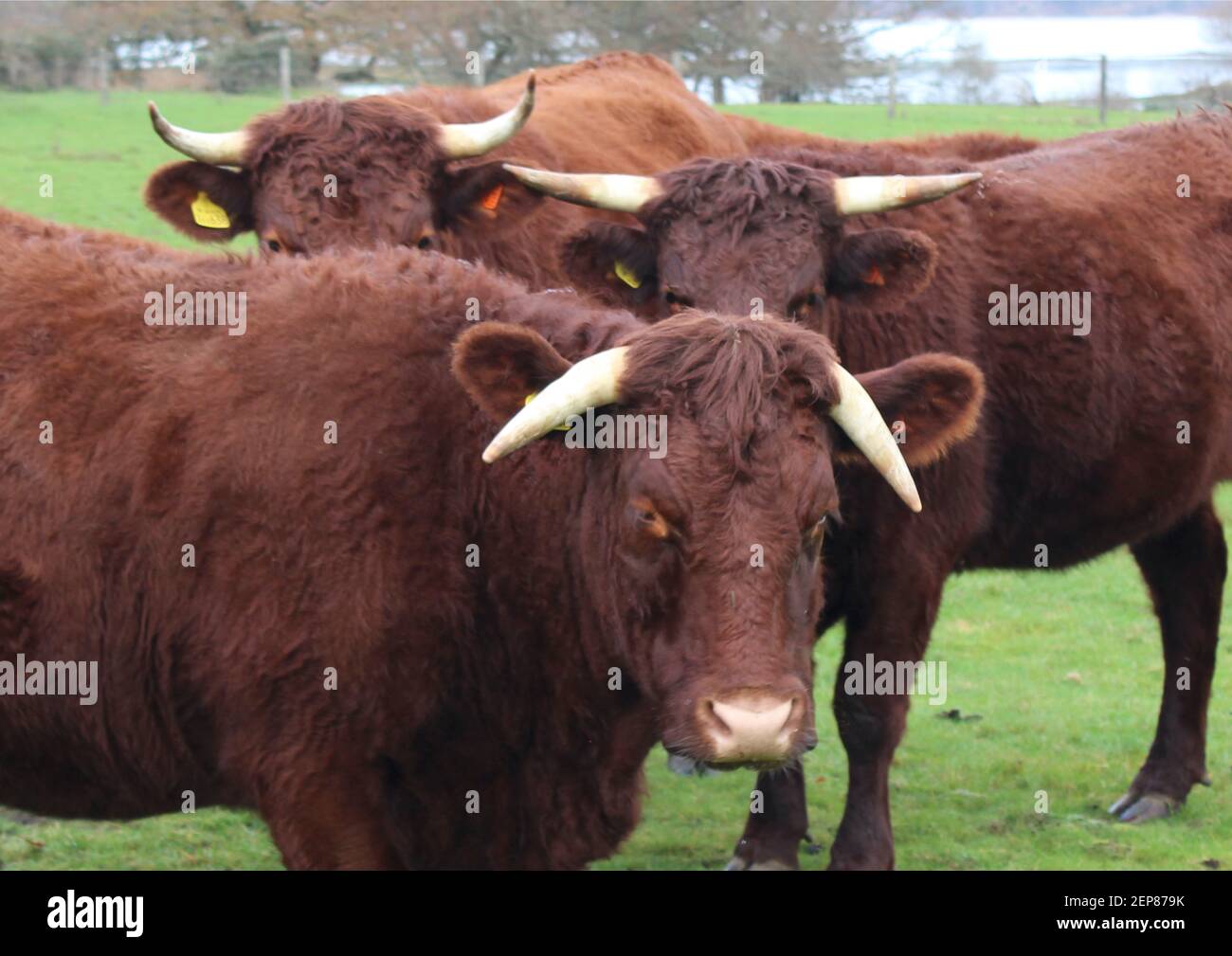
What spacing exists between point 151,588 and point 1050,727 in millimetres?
5264

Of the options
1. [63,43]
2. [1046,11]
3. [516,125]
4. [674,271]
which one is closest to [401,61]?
[63,43]

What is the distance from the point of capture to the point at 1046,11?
56.4 meters

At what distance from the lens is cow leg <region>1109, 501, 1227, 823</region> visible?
750cm

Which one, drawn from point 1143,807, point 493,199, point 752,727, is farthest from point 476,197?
point 752,727

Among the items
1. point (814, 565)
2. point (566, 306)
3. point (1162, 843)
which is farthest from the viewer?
point (1162, 843)

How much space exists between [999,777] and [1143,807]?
26.1 inches

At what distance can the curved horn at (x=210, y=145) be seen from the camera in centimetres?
778

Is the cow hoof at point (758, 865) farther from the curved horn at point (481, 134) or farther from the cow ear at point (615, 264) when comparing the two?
the curved horn at point (481, 134)

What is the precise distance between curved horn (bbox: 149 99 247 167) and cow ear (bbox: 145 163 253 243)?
0.07m

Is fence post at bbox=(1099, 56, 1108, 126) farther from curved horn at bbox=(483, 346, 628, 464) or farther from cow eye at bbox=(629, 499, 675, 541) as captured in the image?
cow eye at bbox=(629, 499, 675, 541)

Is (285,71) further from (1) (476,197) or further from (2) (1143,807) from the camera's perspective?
(2) (1143,807)

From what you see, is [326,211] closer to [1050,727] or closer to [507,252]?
[507,252]

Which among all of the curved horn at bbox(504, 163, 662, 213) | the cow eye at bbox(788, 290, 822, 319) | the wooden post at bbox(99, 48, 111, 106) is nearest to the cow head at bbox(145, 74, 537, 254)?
the curved horn at bbox(504, 163, 662, 213)

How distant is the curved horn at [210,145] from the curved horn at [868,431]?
437 cm
